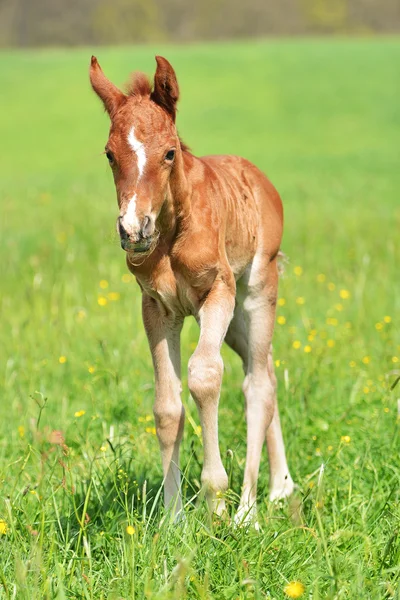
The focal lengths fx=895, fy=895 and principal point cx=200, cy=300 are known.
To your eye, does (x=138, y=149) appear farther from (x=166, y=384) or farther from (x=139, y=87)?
(x=166, y=384)

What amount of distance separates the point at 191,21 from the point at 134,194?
90752mm

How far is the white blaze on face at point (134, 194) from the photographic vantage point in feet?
10.4

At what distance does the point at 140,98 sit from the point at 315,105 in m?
27.5

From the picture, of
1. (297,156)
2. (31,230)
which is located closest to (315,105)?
(297,156)

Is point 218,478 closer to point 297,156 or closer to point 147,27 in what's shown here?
point 297,156

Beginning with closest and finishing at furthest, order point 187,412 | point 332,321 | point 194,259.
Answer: point 194,259 → point 187,412 → point 332,321

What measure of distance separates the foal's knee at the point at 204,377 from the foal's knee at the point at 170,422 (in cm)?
39

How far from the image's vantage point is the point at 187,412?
5.12 meters

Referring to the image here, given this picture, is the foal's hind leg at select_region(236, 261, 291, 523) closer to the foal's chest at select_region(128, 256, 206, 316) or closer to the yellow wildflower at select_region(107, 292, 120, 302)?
the foal's chest at select_region(128, 256, 206, 316)

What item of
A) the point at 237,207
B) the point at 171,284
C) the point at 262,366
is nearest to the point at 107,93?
the point at 171,284

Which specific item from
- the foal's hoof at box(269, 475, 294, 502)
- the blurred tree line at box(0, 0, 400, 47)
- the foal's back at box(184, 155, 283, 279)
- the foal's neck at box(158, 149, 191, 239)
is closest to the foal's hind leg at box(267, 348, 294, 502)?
the foal's hoof at box(269, 475, 294, 502)

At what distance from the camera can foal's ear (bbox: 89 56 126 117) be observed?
11.7 feet

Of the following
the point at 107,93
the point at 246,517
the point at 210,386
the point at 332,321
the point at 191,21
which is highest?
the point at 107,93

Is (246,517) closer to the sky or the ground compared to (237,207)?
closer to the ground
